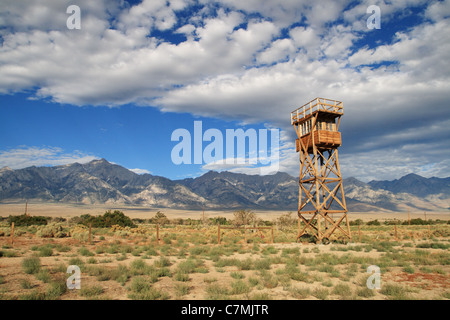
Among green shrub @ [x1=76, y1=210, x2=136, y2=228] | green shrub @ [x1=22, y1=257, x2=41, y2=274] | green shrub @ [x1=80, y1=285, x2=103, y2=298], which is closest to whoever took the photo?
green shrub @ [x1=80, y1=285, x2=103, y2=298]

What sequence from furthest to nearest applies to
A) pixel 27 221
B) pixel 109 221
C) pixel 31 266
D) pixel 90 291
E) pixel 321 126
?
pixel 109 221, pixel 27 221, pixel 321 126, pixel 31 266, pixel 90 291

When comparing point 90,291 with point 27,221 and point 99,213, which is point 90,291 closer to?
point 27,221

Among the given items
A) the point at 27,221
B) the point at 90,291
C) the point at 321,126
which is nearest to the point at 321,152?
the point at 321,126

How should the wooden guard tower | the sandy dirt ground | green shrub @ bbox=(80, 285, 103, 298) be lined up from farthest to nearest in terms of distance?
the sandy dirt ground → the wooden guard tower → green shrub @ bbox=(80, 285, 103, 298)

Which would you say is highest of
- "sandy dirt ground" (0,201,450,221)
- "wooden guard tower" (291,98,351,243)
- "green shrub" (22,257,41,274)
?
"wooden guard tower" (291,98,351,243)

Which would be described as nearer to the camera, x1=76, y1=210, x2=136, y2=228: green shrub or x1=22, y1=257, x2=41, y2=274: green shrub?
x1=22, y1=257, x2=41, y2=274: green shrub

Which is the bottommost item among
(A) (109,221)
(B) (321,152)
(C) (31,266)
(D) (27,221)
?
(A) (109,221)

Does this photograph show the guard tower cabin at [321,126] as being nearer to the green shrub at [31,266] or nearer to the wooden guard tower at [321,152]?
the wooden guard tower at [321,152]

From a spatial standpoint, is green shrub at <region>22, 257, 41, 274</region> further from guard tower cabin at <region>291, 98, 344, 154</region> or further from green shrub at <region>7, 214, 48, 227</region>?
green shrub at <region>7, 214, 48, 227</region>

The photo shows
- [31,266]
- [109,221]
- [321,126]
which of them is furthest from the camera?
[109,221]

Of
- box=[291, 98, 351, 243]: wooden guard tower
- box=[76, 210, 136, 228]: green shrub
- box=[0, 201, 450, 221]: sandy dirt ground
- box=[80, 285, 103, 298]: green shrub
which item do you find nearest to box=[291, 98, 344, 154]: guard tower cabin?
box=[291, 98, 351, 243]: wooden guard tower

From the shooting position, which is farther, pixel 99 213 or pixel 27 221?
pixel 99 213

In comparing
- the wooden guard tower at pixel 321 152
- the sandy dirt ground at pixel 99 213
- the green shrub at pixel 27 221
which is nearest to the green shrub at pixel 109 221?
the green shrub at pixel 27 221

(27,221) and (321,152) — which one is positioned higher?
(321,152)
